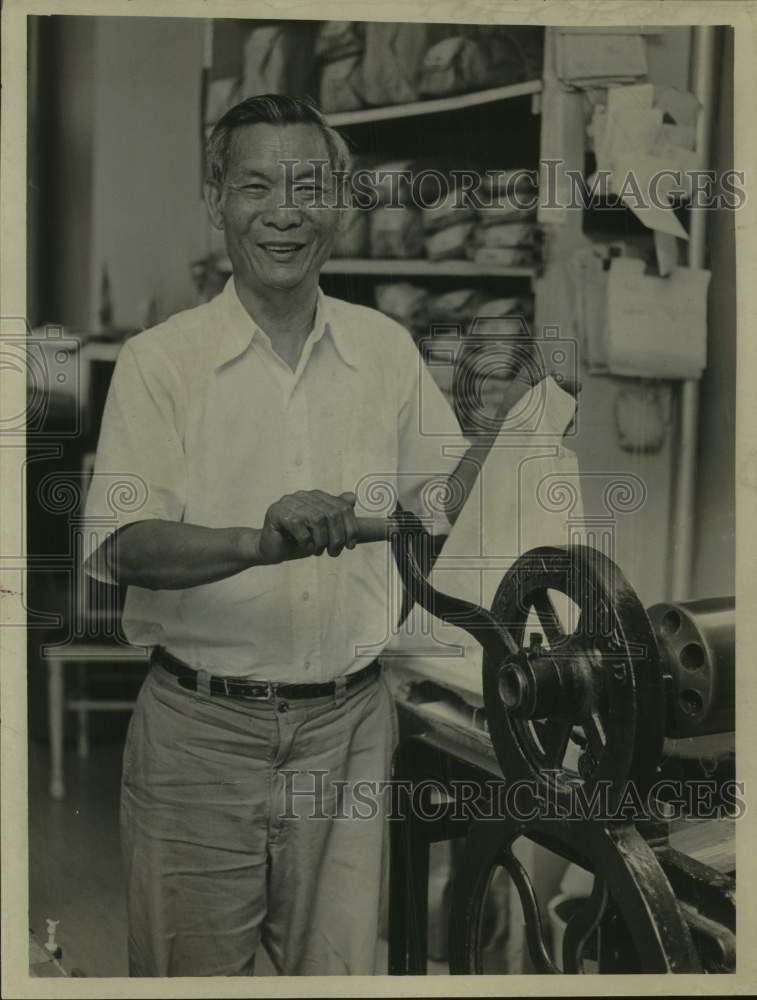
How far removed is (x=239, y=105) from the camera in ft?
5.21

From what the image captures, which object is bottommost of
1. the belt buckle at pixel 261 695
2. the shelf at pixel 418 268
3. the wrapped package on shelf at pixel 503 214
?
the belt buckle at pixel 261 695

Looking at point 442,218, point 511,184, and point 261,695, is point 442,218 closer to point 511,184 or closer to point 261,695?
point 511,184

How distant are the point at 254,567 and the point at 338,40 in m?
0.83

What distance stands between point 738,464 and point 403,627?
0.60 metres

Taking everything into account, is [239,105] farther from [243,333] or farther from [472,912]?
[472,912]

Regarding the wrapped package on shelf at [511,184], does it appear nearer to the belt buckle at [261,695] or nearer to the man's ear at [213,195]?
the man's ear at [213,195]

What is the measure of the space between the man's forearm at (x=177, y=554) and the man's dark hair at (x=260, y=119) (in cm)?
54

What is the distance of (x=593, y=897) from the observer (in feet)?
4.21

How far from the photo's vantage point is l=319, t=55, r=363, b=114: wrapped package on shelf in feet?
5.26

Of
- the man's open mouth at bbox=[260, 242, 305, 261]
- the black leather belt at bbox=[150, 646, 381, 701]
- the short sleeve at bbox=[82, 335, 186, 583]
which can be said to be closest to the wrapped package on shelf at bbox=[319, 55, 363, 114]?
the man's open mouth at bbox=[260, 242, 305, 261]

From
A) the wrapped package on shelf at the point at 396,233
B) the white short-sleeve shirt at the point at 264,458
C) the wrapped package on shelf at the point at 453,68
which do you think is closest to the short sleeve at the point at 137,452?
the white short-sleeve shirt at the point at 264,458

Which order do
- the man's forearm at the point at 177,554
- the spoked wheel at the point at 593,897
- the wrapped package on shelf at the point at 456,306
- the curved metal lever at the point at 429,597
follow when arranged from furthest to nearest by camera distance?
1. the wrapped package on shelf at the point at 456,306
2. the man's forearm at the point at 177,554
3. the curved metal lever at the point at 429,597
4. the spoked wheel at the point at 593,897

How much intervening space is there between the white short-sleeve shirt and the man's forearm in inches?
0.8

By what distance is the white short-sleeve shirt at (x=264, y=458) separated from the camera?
1587mm
